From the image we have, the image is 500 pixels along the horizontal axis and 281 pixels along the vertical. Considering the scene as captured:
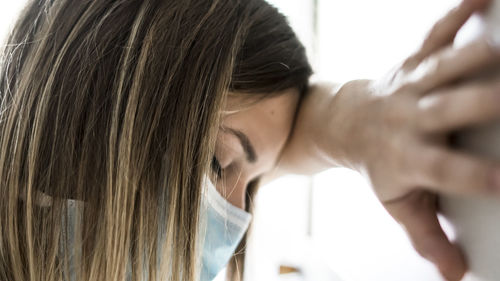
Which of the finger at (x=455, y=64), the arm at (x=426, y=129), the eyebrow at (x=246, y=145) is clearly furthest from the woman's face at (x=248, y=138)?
the finger at (x=455, y=64)

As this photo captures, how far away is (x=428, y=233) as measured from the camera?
0.94 ft

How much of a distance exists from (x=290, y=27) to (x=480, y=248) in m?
0.33

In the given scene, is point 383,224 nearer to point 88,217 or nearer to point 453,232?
point 453,232

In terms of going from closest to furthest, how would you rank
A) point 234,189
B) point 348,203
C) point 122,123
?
point 122,123, point 234,189, point 348,203

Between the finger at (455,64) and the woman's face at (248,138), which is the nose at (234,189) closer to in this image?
the woman's face at (248,138)

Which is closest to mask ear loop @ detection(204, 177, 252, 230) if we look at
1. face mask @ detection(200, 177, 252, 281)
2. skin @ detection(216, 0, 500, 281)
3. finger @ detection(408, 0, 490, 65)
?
face mask @ detection(200, 177, 252, 281)

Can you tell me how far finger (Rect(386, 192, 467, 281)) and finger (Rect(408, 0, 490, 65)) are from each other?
94 mm

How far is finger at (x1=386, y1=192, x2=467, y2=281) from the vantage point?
28cm

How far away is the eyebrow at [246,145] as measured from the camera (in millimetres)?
445

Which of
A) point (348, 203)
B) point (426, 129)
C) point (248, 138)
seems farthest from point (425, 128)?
point (348, 203)

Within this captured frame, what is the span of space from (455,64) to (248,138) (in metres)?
0.27

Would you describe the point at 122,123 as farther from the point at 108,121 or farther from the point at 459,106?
the point at 459,106

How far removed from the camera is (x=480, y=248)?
0.83 ft

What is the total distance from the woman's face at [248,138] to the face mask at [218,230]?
0.04 feet
